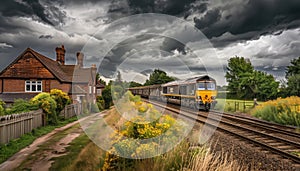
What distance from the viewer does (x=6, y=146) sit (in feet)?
29.4

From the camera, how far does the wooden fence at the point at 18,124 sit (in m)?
9.27

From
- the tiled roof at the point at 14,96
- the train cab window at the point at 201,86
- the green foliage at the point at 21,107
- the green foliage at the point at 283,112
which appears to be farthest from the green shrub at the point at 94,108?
the green foliage at the point at 283,112

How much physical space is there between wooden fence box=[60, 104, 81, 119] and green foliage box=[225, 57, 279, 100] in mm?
35577

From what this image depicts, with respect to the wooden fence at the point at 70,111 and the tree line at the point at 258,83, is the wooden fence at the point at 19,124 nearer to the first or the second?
the wooden fence at the point at 70,111

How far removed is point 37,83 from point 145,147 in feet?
82.4

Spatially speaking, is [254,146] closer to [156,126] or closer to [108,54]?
[156,126]

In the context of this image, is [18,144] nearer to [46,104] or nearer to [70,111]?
[46,104]

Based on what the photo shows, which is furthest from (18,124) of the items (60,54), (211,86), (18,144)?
(60,54)

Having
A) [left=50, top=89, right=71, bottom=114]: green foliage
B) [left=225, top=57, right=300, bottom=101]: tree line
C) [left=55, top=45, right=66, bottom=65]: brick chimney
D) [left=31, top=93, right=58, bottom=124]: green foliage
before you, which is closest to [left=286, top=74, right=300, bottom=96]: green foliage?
[left=225, top=57, right=300, bottom=101]: tree line

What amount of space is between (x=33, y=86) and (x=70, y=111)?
29.7 ft

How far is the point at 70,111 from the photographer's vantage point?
2009cm

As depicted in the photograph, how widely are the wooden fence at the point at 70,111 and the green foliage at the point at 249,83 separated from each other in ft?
117

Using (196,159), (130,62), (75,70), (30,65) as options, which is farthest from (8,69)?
(196,159)

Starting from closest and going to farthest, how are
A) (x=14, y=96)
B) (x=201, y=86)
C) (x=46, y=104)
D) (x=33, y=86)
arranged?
(x=46, y=104) < (x=201, y=86) < (x=14, y=96) < (x=33, y=86)
